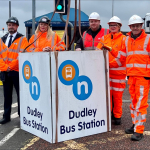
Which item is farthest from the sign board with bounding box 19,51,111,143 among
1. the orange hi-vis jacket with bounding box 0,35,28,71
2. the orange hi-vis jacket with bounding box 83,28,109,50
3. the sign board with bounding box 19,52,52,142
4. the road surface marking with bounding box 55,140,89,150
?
the orange hi-vis jacket with bounding box 83,28,109,50

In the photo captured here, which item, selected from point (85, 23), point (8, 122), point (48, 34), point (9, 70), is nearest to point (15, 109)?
point (8, 122)

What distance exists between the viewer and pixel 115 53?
4.24 metres

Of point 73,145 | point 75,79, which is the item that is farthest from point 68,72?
point 73,145

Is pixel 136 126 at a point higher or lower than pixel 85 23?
lower

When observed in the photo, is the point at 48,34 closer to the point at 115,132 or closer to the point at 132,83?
the point at 132,83

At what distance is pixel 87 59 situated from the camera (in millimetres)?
3688

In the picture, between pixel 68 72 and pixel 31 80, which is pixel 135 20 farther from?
pixel 31 80

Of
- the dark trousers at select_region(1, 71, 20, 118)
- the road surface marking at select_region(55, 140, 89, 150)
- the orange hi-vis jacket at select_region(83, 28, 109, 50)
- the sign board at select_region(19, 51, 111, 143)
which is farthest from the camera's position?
the orange hi-vis jacket at select_region(83, 28, 109, 50)

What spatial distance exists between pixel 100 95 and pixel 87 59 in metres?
0.64

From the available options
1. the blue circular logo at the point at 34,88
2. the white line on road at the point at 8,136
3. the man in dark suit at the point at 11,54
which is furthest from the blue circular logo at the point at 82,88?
the man in dark suit at the point at 11,54

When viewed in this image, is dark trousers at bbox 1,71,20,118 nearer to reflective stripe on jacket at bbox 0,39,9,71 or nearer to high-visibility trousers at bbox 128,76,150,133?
reflective stripe on jacket at bbox 0,39,9,71

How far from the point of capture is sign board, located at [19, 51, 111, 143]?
11.2ft

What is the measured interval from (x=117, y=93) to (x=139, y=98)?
0.88 m

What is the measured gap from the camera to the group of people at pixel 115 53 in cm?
382
